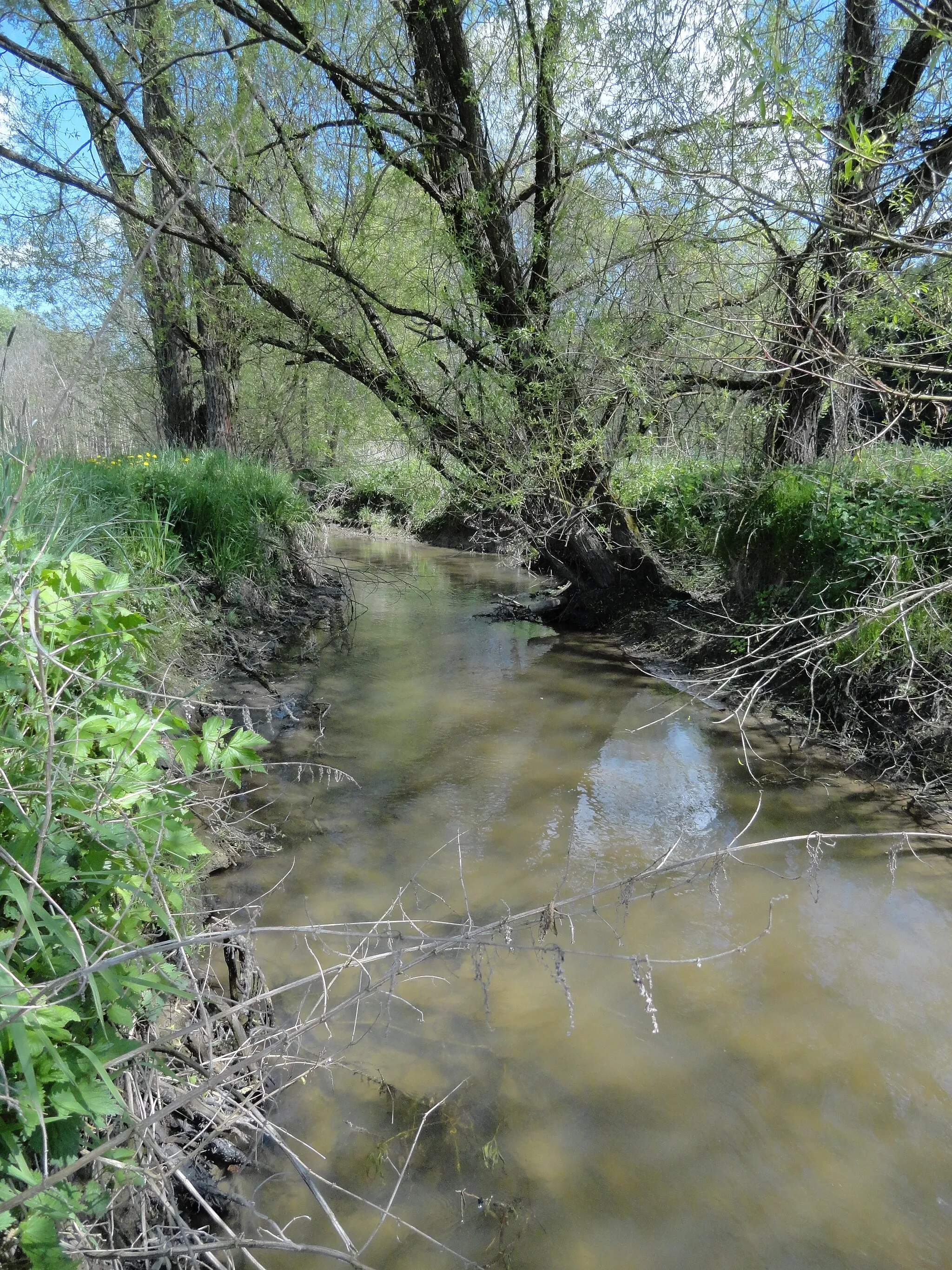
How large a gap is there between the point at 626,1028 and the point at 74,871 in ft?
7.38

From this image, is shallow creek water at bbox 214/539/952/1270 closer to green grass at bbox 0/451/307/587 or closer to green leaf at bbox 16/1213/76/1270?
green leaf at bbox 16/1213/76/1270

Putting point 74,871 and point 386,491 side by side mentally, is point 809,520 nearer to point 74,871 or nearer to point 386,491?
point 74,871

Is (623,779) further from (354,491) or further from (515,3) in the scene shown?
(354,491)

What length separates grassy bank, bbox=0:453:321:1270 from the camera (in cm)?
142

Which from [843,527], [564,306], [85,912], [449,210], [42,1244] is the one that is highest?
[449,210]

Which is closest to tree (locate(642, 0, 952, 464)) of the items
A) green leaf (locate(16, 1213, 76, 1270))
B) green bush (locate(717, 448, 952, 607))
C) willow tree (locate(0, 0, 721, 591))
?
green bush (locate(717, 448, 952, 607))

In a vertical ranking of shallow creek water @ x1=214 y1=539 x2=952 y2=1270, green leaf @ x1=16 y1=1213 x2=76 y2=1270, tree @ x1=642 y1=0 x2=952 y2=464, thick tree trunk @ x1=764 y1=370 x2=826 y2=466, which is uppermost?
tree @ x1=642 y1=0 x2=952 y2=464

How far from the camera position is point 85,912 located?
175 cm

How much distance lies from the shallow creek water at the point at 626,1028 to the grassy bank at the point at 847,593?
62 centimetres

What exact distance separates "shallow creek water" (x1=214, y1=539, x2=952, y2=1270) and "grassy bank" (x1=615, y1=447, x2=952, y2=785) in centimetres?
62

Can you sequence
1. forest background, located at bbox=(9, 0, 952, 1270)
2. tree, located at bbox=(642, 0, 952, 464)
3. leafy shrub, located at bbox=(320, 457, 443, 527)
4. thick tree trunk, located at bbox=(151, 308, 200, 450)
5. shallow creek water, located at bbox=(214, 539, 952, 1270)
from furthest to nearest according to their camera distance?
thick tree trunk, located at bbox=(151, 308, 200, 450) → leafy shrub, located at bbox=(320, 457, 443, 527) → forest background, located at bbox=(9, 0, 952, 1270) → tree, located at bbox=(642, 0, 952, 464) → shallow creek water, located at bbox=(214, 539, 952, 1270)

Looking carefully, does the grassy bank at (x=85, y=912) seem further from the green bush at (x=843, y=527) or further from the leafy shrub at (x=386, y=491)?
the leafy shrub at (x=386, y=491)

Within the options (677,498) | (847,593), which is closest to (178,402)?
(677,498)

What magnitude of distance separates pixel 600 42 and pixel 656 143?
1.19 m
